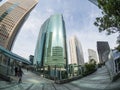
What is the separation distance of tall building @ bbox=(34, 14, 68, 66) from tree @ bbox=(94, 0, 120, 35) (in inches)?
6024

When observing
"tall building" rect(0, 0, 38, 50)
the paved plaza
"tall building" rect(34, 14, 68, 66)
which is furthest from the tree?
"tall building" rect(34, 14, 68, 66)

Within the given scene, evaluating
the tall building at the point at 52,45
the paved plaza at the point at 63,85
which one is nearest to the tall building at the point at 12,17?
the tall building at the point at 52,45

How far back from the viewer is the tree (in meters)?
10.6

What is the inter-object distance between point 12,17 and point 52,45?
6044 centimetres

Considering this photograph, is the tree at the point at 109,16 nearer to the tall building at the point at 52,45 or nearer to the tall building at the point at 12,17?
the tall building at the point at 12,17

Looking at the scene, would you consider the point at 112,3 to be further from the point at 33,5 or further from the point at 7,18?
the point at 33,5

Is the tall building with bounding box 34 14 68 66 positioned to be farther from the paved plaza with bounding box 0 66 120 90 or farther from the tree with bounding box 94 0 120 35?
the tree with bounding box 94 0 120 35

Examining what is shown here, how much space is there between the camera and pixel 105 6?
1098 cm

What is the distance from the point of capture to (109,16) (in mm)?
11711

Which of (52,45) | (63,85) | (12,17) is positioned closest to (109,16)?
(63,85)

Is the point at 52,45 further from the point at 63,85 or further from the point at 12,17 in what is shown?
the point at 63,85

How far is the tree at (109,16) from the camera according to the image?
34.9 feet

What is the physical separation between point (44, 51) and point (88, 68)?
133878mm

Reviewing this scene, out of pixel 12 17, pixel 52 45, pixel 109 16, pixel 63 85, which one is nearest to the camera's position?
pixel 109 16
